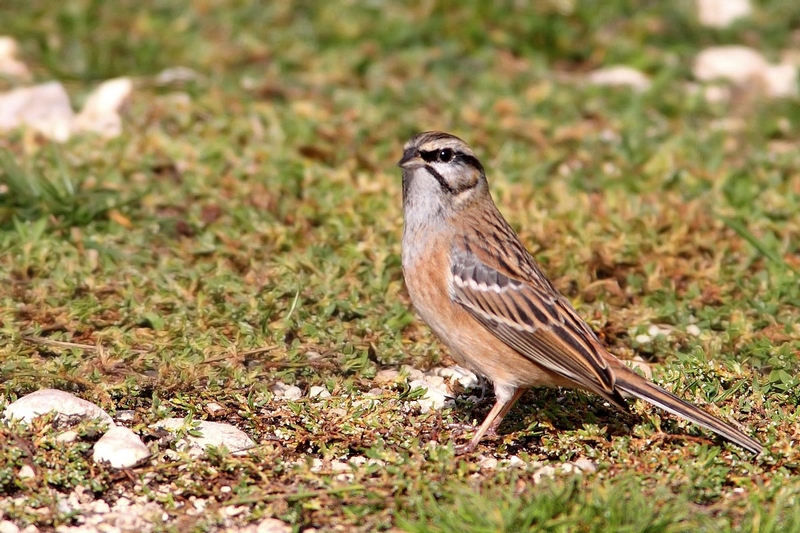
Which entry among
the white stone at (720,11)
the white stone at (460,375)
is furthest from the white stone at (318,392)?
the white stone at (720,11)

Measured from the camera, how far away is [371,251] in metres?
6.95

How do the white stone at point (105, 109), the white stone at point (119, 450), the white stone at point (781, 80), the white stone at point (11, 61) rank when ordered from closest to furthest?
the white stone at point (119, 450) < the white stone at point (105, 109) < the white stone at point (11, 61) < the white stone at point (781, 80)

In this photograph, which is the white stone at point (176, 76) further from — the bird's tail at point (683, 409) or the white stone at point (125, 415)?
the bird's tail at point (683, 409)

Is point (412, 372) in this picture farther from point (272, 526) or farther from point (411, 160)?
point (272, 526)

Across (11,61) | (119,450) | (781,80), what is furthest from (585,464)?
(11,61)

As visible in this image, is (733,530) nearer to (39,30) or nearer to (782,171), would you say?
(782,171)

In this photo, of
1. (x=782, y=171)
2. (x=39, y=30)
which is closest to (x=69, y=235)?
(x=39, y=30)

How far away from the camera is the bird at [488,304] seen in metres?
5.25

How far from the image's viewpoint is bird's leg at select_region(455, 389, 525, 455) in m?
5.30

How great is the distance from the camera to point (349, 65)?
31.5ft

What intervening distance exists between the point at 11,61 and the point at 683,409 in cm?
656

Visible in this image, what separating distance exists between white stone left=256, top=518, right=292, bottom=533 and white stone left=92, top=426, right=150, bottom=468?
658mm

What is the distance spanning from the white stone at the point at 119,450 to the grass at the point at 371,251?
0.06 m

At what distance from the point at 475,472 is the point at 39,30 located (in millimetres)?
6322
